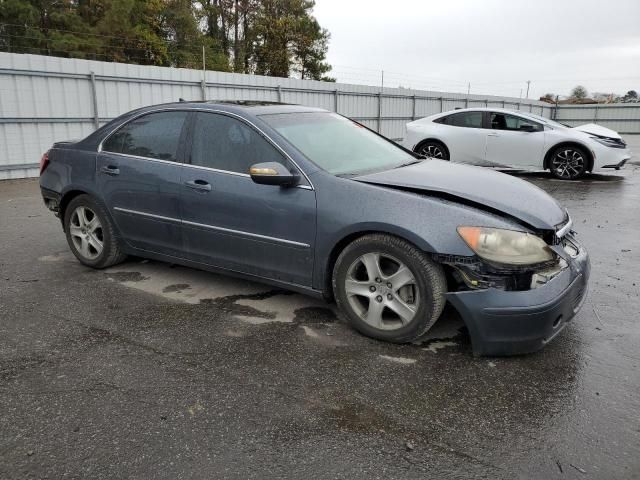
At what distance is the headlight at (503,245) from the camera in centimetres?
292

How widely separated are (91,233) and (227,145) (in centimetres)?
172

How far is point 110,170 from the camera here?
176 inches

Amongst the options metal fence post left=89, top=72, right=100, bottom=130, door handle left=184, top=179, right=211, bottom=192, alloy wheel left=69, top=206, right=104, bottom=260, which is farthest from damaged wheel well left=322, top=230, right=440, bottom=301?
metal fence post left=89, top=72, right=100, bottom=130

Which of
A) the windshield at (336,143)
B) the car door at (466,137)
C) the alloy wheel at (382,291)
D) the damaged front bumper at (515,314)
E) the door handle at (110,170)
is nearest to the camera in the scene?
the damaged front bumper at (515,314)

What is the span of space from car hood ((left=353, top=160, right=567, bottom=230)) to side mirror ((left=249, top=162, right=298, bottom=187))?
439 mm

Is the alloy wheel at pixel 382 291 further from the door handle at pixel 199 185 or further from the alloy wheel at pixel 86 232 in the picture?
the alloy wheel at pixel 86 232

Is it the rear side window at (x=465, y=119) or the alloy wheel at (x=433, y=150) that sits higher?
the rear side window at (x=465, y=119)

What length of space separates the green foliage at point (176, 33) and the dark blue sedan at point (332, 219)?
32.7 metres

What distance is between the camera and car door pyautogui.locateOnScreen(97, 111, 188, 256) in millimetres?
4117

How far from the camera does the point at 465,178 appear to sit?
3.63m

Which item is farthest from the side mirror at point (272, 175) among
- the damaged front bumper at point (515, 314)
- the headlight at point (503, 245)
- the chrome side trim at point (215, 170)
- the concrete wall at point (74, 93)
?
the concrete wall at point (74, 93)

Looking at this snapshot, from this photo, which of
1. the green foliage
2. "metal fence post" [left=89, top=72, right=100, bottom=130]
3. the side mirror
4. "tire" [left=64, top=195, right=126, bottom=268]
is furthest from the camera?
the green foliage

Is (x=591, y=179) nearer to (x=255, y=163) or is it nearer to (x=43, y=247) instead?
(x=255, y=163)

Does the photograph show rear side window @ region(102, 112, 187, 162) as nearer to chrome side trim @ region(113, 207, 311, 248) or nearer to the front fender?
chrome side trim @ region(113, 207, 311, 248)
